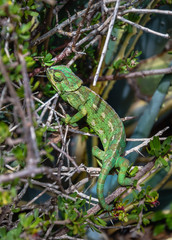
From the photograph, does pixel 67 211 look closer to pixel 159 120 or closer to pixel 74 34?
pixel 74 34

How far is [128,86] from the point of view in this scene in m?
2.17

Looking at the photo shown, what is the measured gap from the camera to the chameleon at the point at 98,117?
166 cm

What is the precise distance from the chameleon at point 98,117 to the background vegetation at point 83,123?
69 mm

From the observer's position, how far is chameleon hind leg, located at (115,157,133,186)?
1.46 meters

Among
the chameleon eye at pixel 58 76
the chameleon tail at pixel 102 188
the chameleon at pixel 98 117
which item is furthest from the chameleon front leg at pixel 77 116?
the chameleon tail at pixel 102 188

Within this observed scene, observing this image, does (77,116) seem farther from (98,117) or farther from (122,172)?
(122,172)

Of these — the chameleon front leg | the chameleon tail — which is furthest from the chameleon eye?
the chameleon tail

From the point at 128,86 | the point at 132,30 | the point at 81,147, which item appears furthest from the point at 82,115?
the point at 132,30

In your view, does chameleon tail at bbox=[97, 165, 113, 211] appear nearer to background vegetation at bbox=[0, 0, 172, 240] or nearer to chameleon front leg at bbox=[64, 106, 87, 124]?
background vegetation at bbox=[0, 0, 172, 240]

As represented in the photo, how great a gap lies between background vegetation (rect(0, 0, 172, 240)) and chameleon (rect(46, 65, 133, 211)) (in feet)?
0.23

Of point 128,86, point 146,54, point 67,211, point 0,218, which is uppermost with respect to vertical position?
point 146,54

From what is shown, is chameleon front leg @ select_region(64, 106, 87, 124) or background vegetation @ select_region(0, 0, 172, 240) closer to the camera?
background vegetation @ select_region(0, 0, 172, 240)

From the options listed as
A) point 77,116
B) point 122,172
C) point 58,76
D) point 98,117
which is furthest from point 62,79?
point 122,172

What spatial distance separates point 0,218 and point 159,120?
55.6 inches
